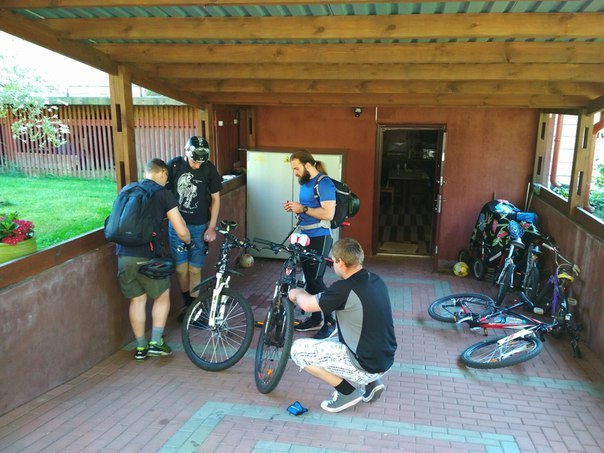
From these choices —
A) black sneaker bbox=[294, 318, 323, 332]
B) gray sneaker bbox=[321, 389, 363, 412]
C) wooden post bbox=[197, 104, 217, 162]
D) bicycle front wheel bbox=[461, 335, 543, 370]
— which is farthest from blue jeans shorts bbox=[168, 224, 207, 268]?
bicycle front wheel bbox=[461, 335, 543, 370]

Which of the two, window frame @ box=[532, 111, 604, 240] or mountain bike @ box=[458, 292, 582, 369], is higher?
window frame @ box=[532, 111, 604, 240]

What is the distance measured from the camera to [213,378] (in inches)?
160

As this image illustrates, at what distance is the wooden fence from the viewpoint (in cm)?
894

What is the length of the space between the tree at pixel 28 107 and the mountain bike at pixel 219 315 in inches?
229

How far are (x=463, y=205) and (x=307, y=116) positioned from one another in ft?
9.63

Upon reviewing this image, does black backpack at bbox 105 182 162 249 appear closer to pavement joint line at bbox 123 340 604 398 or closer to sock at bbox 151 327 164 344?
sock at bbox 151 327 164 344

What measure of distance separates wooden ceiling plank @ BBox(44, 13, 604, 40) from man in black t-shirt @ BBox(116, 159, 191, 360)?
1091 mm

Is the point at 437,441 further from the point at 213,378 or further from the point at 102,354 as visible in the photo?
the point at 102,354

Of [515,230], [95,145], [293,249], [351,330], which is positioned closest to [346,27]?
[293,249]

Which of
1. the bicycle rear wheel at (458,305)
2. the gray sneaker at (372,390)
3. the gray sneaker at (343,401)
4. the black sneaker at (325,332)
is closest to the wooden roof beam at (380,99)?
the bicycle rear wheel at (458,305)

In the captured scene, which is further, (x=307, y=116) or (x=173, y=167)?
(x=307, y=116)

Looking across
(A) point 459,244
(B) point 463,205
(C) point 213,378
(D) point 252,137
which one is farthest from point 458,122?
(C) point 213,378

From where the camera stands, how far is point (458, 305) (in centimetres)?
551

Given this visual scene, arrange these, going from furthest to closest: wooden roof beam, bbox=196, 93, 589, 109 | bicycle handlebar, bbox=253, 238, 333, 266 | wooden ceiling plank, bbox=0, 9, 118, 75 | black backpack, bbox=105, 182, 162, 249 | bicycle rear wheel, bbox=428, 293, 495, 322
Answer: wooden roof beam, bbox=196, 93, 589, 109
bicycle rear wheel, bbox=428, 293, 495, 322
bicycle handlebar, bbox=253, 238, 333, 266
black backpack, bbox=105, 182, 162, 249
wooden ceiling plank, bbox=0, 9, 118, 75
